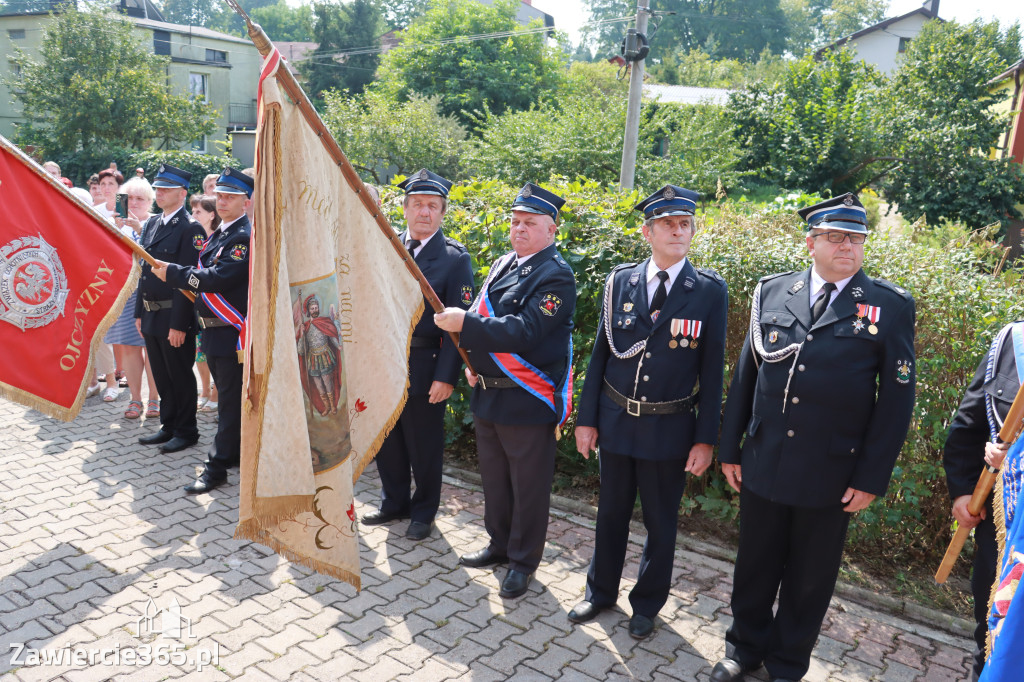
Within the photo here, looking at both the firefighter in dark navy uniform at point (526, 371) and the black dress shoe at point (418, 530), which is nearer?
the firefighter in dark navy uniform at point (526, 371)

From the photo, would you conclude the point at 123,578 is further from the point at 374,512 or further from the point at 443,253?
the point at 443,253

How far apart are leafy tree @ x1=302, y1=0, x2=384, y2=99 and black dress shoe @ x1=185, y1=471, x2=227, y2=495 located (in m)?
39.4

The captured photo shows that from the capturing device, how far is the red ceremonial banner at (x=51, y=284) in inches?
163

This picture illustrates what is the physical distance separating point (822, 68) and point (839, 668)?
22.5 meters

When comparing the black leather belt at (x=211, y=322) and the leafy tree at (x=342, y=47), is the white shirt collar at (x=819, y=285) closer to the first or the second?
the black leather belt at (x=211, y=322)

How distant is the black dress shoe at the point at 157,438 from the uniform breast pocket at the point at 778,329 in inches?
195

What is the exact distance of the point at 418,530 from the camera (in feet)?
15.6

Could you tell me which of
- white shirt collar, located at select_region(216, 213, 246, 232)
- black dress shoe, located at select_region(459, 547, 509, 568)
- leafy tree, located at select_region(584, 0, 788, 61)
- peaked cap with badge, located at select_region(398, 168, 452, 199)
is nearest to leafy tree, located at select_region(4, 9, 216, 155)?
white shirt collar, located at select_region(216, 213, 246, 232)

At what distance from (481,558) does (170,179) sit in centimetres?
394

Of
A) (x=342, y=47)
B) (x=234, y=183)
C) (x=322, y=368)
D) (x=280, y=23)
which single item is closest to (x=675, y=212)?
(x=322, y=368)

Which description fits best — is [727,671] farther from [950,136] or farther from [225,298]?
[950,136]

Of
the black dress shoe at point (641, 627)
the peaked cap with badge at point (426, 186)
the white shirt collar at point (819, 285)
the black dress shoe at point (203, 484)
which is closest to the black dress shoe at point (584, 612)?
the black dress shoe at point (641, 627)

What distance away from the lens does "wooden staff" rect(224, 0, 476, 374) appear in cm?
257

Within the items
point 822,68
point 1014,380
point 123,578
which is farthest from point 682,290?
point 822,68
